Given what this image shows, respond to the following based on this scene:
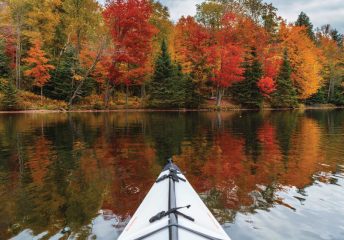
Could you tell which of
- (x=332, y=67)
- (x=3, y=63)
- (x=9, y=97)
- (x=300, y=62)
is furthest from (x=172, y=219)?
(x=332, y=67)

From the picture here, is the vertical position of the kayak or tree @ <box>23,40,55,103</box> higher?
tree @ <box>23,40,55,103</box>

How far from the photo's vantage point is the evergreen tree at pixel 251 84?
4603 centimetres

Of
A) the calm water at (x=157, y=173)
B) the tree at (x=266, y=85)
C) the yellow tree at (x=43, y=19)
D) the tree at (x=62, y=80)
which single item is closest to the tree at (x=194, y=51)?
the tree at (x=266, y=85)

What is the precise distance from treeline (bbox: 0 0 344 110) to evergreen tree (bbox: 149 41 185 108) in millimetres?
131

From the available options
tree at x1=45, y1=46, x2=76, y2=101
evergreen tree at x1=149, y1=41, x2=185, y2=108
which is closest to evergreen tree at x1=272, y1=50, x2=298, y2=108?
evergreen tree at x1=149, y1=41, x2=185, y2=108

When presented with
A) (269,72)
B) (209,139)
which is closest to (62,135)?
(209,139)

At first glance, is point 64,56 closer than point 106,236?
No

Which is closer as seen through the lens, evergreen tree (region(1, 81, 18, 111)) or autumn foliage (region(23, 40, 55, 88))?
evergreen tree (region(1, 81, 18, 111))

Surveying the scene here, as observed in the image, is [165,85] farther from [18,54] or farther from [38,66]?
[18,54]

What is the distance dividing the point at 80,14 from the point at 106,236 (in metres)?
40.7

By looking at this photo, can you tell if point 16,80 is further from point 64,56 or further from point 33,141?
point 33,141

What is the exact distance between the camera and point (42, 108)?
38.5 m

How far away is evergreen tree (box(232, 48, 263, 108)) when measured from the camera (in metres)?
46.0

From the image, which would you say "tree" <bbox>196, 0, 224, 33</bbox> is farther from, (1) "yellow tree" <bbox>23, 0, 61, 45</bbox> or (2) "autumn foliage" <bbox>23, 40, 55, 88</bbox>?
(2) "autumn foliage" <bbox>23, 40, 55, 88</bbox>
